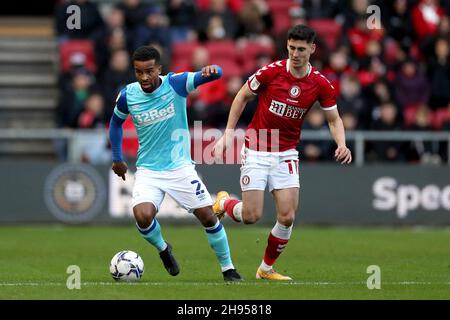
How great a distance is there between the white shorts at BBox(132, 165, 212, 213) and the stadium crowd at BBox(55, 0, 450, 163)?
9.35 metres

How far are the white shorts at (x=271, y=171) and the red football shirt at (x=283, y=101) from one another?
0.27 feet

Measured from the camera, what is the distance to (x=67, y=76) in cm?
2281

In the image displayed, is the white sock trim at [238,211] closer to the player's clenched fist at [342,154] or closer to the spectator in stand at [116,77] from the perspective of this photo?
the player's clenched fist at [342,154]

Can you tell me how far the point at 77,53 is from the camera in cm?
2319

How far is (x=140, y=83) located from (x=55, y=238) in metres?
7.36

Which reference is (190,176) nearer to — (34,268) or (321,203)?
(34,268)

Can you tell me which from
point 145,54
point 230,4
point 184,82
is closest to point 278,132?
point 184,82

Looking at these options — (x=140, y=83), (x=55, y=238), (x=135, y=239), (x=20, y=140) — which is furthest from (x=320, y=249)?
(x=20, y=140)

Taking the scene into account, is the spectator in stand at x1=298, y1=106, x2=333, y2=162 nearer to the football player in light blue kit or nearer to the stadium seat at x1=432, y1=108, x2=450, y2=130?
the stadium seat at x1=432, y1=108, x2=450, y2=130

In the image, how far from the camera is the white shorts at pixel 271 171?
12188mm

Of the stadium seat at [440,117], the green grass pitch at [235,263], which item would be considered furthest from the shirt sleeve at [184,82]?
the stadium seat at [440,117]

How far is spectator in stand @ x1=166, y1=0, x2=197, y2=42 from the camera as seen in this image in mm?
23906

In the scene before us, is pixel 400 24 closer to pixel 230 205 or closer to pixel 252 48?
pixel 252 48

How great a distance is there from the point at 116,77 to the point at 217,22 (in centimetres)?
261
